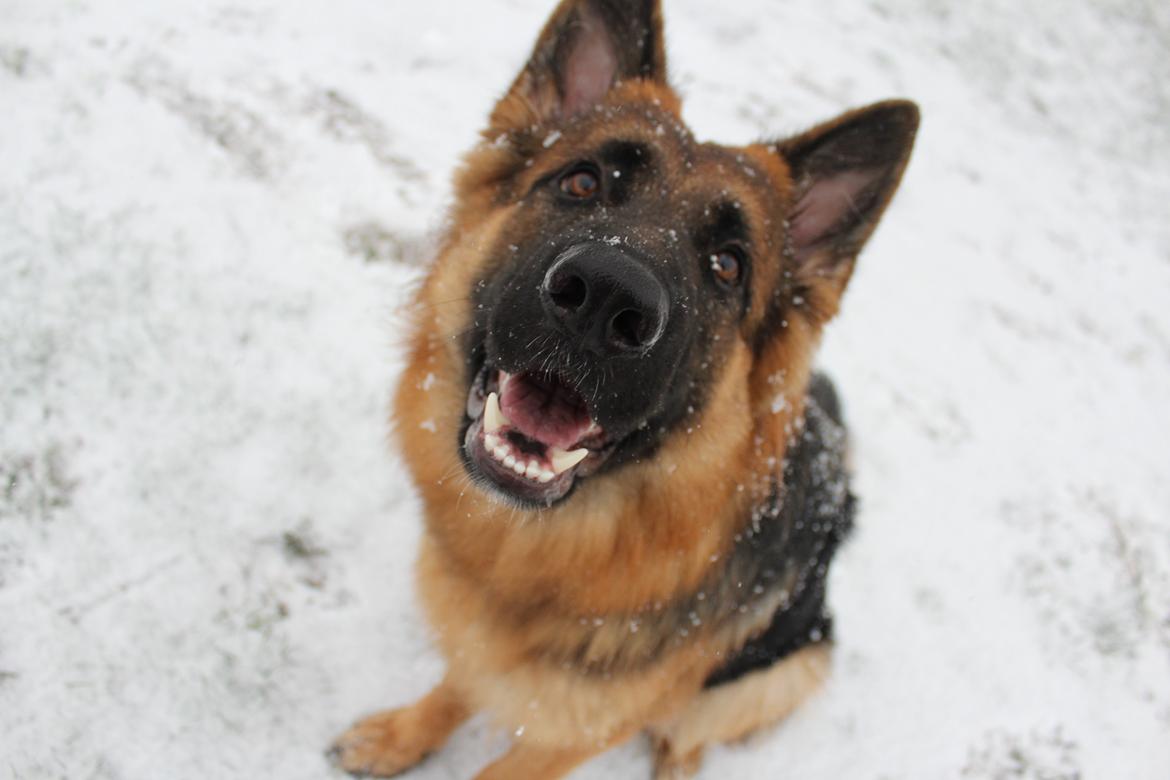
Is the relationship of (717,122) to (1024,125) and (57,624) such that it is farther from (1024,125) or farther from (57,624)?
(57,624)

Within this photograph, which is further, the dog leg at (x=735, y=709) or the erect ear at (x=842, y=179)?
the dog leg at (x=735, y=709)

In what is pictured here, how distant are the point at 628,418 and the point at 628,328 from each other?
31 cm

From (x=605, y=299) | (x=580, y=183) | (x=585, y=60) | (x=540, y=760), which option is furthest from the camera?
(x=540, y=760)

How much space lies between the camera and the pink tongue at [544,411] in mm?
2227

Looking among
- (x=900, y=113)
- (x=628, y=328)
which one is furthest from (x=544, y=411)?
(x=900, y=113)

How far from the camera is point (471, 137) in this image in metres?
5.29

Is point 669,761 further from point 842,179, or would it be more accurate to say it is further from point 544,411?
point 842,179

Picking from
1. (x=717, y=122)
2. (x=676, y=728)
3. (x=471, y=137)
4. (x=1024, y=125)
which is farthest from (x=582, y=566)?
(x=1024, y=125)

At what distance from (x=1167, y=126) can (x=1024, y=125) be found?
2431 millimetres

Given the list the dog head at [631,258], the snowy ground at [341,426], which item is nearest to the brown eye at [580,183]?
the dog head at [631,258]

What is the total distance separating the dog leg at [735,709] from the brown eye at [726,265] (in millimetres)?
1859

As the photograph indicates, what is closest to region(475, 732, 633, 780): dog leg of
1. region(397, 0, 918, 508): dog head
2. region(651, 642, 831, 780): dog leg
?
region(651, 642, 831, 780): dog leg

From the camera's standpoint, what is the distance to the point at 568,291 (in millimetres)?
1873

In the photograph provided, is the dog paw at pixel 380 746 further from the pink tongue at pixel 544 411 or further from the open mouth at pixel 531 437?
the pink tongue at pixel 544 411
